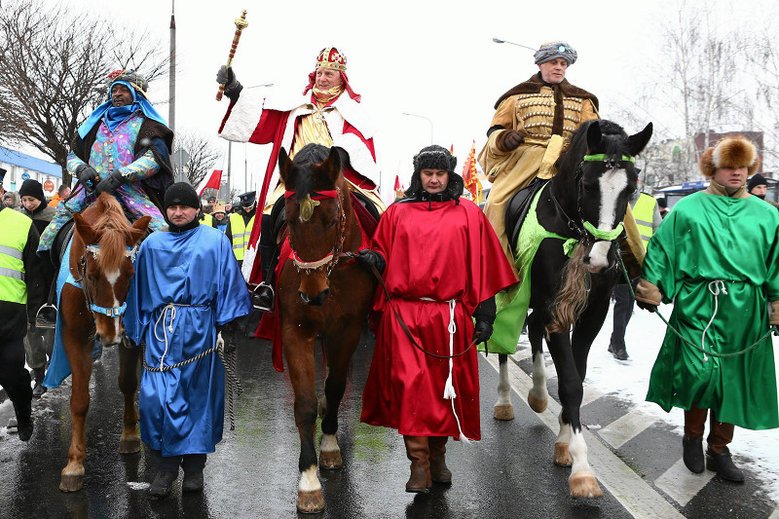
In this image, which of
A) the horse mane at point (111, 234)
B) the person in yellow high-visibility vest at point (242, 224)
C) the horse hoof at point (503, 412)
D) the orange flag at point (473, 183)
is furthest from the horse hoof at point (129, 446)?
the orange flag at point (473, 183)

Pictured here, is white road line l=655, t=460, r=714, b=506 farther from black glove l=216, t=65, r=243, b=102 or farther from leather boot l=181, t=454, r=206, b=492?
black glove l=216, t=65, r=243, b=102

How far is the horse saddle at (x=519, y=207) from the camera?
6.57 meters

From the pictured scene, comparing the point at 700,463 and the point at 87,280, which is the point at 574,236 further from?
the point at 87,280

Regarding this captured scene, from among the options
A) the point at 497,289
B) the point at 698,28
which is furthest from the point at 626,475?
the point at 698,28

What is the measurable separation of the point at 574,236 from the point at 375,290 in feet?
4.83

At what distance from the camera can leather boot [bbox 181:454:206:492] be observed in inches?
219

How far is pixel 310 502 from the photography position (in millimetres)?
5141

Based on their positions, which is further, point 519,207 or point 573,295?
point 519,207

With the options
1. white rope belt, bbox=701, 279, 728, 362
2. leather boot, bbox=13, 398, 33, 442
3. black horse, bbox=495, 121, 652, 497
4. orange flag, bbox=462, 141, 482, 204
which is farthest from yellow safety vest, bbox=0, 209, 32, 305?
orange flag, bbox=462, 141, 482, 204

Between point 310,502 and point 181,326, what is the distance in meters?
1.48

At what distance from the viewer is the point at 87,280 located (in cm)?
547

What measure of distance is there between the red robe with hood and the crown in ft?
5.15

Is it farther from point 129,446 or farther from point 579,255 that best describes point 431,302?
point 129,446

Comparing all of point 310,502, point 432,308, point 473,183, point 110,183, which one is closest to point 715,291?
point 432,308
